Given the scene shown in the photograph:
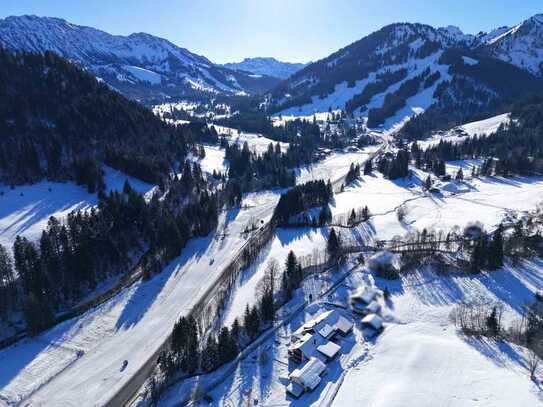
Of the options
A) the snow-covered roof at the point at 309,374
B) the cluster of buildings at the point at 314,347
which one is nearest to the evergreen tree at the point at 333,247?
the cluster of buildings at the point at 314,347

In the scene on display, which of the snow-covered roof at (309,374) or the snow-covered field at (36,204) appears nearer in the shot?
the snow-covered roof at (309,374)

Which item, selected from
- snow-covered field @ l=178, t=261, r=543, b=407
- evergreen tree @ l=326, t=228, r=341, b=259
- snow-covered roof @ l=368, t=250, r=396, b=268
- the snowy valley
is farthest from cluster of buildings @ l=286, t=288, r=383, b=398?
evergreen tree @ l=326, t=228, r=341, b=259

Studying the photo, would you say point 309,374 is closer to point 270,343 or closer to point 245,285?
point 270,343

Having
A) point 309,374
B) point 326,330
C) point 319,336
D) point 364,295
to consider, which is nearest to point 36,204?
point 319,336

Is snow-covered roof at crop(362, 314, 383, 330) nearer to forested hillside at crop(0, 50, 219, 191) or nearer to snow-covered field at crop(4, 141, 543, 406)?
snow-covered field at crop(4, 141, 543, 406)

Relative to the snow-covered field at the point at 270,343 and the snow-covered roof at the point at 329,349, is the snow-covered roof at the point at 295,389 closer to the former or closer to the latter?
the snow-covered field at the point at 270,343
